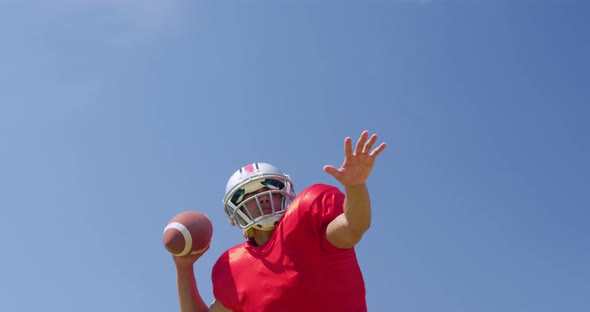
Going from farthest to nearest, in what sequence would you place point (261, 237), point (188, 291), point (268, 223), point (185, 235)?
point (188, 291) < point (185, 235) < point (261, 237) < point (268, 223)

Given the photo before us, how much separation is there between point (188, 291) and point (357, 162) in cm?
255

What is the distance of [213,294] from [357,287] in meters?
1.42

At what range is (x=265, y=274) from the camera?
613cm

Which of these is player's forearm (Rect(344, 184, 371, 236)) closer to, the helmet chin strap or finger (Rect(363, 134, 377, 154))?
finger (Rect(363, 134, 377, 154))

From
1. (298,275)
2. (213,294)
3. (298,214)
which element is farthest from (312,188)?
(213,294)

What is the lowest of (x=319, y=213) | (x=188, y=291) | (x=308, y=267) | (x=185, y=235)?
(x=308, y=267)

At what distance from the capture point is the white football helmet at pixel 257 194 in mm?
6246

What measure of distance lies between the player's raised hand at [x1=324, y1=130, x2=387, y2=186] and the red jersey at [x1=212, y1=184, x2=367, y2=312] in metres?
0.64

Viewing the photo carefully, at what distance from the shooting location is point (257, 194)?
20.6ft

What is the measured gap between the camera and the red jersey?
5.91m

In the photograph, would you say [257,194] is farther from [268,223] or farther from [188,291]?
[188,291]

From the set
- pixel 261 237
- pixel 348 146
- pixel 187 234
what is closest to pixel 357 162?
pixel 348 146

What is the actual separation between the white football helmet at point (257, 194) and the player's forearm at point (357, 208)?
89 centimetres

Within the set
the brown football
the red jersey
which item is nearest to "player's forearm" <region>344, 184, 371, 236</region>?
the red jersey
